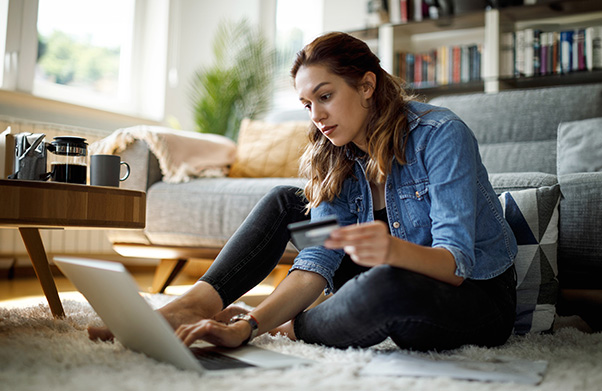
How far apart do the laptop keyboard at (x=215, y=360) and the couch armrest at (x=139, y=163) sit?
1.16m

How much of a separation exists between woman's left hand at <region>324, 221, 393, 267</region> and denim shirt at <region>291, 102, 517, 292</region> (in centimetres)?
16

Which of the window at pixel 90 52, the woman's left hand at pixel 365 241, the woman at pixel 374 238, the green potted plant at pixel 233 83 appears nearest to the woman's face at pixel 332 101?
the woman at pixel 374 238

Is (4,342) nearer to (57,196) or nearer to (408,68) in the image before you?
(57,196)

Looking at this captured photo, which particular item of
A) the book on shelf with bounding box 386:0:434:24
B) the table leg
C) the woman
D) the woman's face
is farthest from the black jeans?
the book on shelf with bounding box 386:0:434:24

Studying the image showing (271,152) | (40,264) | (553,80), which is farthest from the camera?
(553,80)

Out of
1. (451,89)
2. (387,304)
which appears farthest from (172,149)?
(451,89)

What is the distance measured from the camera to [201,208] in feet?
6.20

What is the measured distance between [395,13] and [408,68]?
13.7 inches

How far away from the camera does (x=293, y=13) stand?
Answer: 3932 mm

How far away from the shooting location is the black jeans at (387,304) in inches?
34.5

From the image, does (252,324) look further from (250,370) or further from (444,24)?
(444,24)

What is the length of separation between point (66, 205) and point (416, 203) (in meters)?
0.68

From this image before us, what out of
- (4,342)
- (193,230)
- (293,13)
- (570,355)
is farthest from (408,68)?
(4,342)

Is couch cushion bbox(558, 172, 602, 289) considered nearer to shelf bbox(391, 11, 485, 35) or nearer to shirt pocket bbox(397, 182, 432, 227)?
shirt pocket bbox(397, 182, 432, 227)
